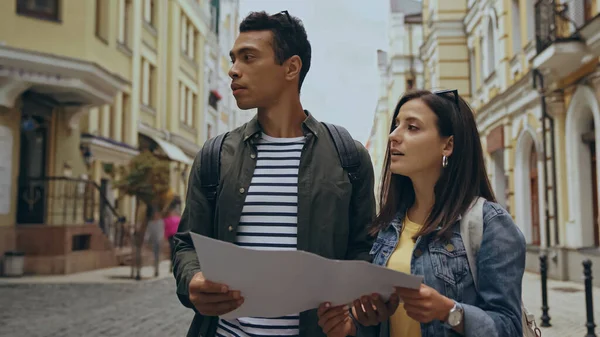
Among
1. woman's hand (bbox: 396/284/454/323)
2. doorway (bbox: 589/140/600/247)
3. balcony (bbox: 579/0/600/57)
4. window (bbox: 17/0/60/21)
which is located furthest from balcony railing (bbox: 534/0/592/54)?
woman's hand (bbox: 396/284/454/323)

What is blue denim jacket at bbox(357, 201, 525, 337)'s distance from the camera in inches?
83.8

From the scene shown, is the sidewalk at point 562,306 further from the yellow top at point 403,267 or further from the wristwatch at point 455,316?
the wristwatch at point 455,316

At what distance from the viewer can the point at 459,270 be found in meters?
2.24

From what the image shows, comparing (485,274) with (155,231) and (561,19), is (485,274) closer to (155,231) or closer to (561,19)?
(561,19)

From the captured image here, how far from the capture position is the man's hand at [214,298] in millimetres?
2047

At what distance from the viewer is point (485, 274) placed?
7.08 ft

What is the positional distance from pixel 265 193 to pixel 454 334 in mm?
885

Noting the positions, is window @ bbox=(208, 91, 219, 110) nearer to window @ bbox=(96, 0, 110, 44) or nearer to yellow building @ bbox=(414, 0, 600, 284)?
yellow building @ bbox=(414, 0, 600, 284)

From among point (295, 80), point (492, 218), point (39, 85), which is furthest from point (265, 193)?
point (39, 85)

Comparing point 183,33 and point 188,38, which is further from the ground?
point 188,38

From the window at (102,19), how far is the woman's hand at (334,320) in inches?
725

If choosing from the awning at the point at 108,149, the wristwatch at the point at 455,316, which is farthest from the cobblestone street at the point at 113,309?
the wristwatch at the point at 455,316

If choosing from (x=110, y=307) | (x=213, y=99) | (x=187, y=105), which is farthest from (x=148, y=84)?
(x=110, y=307)

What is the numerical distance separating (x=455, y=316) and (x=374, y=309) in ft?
0.92
